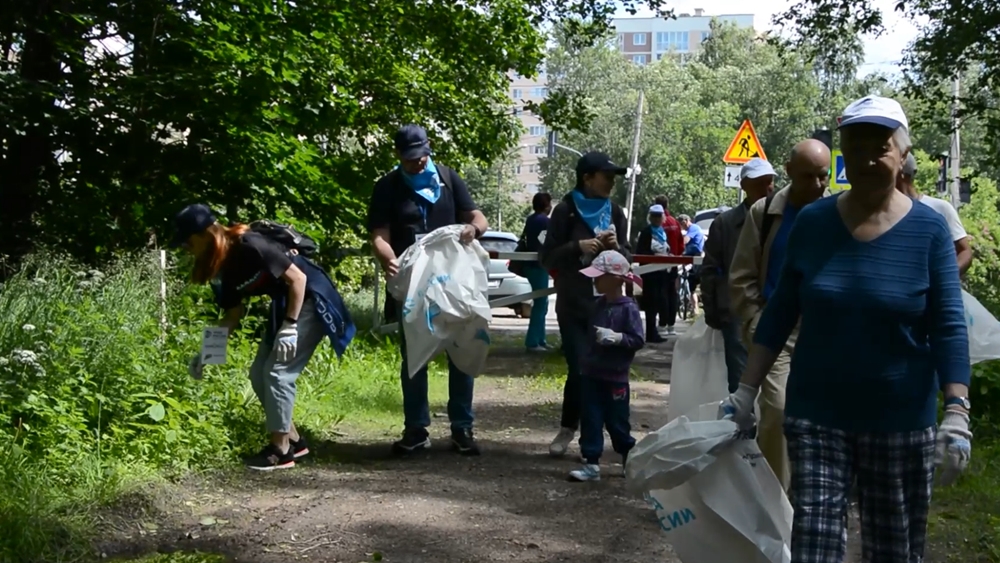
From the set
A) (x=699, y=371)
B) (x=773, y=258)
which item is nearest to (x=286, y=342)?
(x=699, y=371)

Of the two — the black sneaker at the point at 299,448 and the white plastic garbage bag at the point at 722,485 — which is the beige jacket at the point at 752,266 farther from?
the black sneaker at the point at 299,448

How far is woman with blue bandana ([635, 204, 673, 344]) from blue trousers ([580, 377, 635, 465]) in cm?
929

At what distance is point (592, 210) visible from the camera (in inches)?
306

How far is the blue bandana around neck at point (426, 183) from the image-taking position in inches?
309

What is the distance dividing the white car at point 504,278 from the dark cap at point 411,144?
16.3 metres

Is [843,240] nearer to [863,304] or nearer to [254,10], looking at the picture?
[863,304]

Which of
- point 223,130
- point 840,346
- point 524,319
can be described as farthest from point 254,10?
point 524,319

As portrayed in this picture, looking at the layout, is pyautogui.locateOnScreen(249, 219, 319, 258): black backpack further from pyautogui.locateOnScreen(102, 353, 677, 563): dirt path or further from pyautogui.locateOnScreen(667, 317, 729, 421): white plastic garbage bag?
pyautogui.locateOnScreen(667, 317, 729, 421): white plastic garbage bag

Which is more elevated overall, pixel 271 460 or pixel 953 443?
pixel 953 443

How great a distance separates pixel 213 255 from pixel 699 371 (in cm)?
268

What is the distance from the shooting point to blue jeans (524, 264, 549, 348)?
49.5 ft

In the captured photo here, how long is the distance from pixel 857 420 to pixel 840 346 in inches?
8.6

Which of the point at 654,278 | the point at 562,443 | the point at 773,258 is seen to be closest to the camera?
the point at 773,258

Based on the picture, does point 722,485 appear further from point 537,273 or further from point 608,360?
point 537,273
